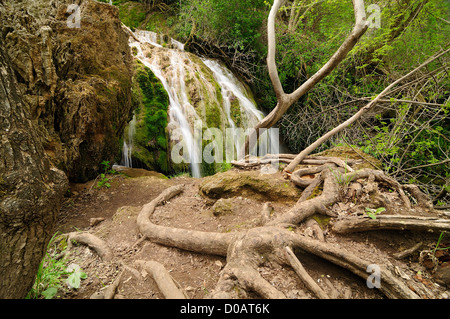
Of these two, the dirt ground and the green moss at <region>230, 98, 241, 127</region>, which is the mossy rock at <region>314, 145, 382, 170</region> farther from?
the green moss at <region>230, 98, 241, 127</region>

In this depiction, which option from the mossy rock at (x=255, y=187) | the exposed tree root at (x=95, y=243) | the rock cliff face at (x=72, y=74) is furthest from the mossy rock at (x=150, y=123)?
the exposed tree root at (x=95, y=243)

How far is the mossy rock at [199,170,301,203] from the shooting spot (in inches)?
117

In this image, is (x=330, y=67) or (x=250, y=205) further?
(x=330, y=67)

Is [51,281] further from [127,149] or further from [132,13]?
[132,13]

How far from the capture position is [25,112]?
1.43 m

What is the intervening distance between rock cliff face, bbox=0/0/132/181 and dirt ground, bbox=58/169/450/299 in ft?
5.67

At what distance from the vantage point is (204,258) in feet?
6.86

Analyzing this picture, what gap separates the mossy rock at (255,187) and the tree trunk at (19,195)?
2258mm

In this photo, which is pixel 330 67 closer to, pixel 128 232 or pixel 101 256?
pixel 128 232

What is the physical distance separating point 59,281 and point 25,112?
54.6 inches

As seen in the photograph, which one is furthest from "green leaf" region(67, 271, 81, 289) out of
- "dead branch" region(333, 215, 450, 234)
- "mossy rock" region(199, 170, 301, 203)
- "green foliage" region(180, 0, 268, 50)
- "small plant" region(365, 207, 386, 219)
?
"green foliage" region(180, 0, 268, 50)

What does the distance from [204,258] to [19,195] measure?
1.57m

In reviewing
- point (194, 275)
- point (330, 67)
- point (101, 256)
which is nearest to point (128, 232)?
point (101, 256)

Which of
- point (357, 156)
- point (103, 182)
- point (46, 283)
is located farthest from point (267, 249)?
point (103, 182)
